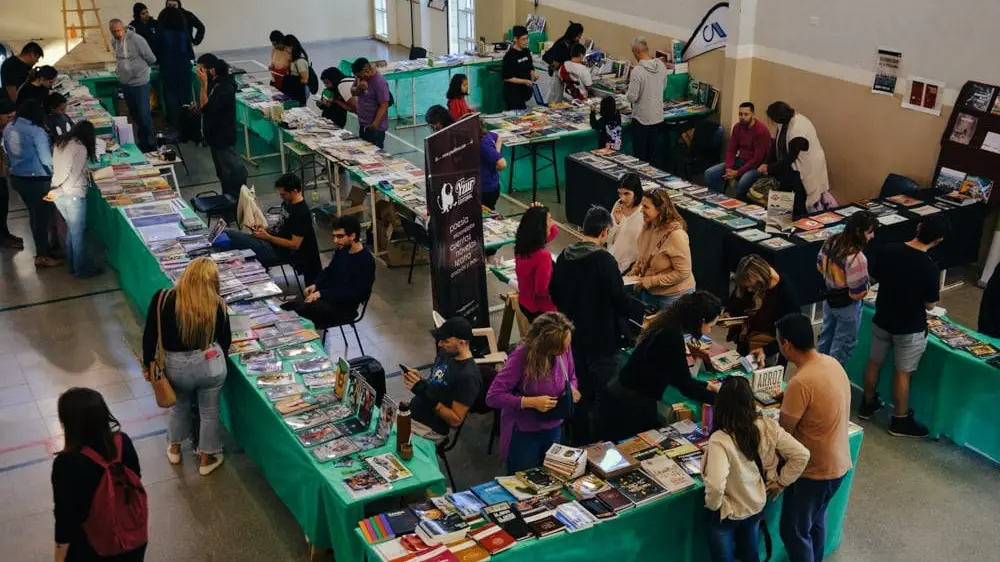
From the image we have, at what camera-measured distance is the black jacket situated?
6.06m

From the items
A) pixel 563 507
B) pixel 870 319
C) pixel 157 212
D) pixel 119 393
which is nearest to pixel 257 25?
pixel 157 212

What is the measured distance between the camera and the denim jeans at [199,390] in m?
5.95

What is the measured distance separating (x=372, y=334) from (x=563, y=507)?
3807mm

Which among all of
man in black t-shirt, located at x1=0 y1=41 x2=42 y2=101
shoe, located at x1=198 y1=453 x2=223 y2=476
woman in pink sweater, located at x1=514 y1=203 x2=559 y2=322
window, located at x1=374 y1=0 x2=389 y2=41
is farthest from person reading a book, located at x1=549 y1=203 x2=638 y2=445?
window, located at x1=374 y1=0 x2=389 y2=41

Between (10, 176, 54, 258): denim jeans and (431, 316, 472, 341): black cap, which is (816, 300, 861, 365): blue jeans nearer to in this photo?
(431, 316, 472, 341): black cap

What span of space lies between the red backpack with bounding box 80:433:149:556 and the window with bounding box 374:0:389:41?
17058 mm

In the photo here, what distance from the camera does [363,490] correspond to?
500 centimetres

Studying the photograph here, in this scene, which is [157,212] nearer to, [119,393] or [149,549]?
[119,393]

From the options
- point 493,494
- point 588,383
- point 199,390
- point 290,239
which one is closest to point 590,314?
point 588,383

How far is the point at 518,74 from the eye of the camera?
1305cm

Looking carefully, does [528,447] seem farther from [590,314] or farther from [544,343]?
[590,314]

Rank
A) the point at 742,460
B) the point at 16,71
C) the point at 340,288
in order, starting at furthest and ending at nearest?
1. the point at 16,71
2. the point at 340,288
3. the point at 742,460

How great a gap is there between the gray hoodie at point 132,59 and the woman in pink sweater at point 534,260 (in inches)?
309

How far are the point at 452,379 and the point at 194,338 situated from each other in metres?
1.53
